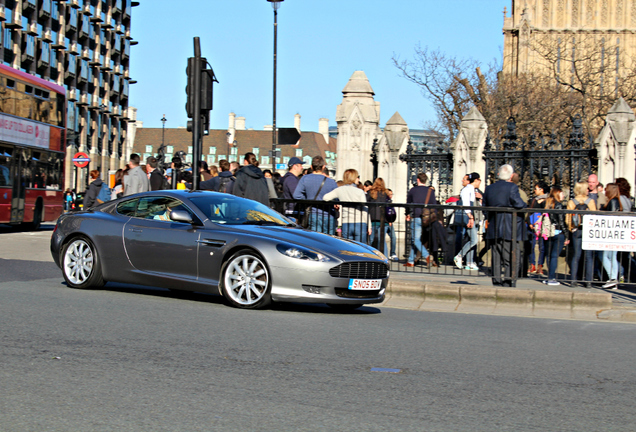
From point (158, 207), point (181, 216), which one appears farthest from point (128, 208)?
point (181, 216)

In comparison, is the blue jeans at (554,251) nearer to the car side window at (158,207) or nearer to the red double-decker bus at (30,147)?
the car side window at (158,207)

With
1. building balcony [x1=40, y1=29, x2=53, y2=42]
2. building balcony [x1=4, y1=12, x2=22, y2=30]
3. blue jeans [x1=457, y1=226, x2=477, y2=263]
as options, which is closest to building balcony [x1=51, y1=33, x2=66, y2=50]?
building balcony [x1=40, y1=29, x2=53, y2=42]

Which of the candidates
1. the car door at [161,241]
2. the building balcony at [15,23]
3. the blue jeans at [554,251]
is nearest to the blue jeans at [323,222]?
the blue jeans at [554,251]

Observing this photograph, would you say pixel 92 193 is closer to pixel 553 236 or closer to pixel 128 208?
pixel 128 208

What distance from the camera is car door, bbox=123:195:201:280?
9.74m

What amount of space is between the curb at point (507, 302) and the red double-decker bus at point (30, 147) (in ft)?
51.5

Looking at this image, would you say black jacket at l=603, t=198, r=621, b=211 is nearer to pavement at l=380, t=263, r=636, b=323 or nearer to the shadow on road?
pavement at l=380, t=263, r=636, b=323

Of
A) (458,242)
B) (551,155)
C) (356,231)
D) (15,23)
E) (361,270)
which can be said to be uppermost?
(15,23)

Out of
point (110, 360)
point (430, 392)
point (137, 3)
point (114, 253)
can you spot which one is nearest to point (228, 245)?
point (114, 253)

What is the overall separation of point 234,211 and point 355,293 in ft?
6.37

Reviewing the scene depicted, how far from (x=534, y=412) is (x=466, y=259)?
8.03 meters

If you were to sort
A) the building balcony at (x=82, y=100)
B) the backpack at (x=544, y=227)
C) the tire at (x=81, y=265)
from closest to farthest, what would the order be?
the tire at (x=81, y=265)
the backpack at (x=544, y=227)
the building balcony at (x=82, y=100)

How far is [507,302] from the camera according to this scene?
1095cm

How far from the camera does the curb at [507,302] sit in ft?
34.5
